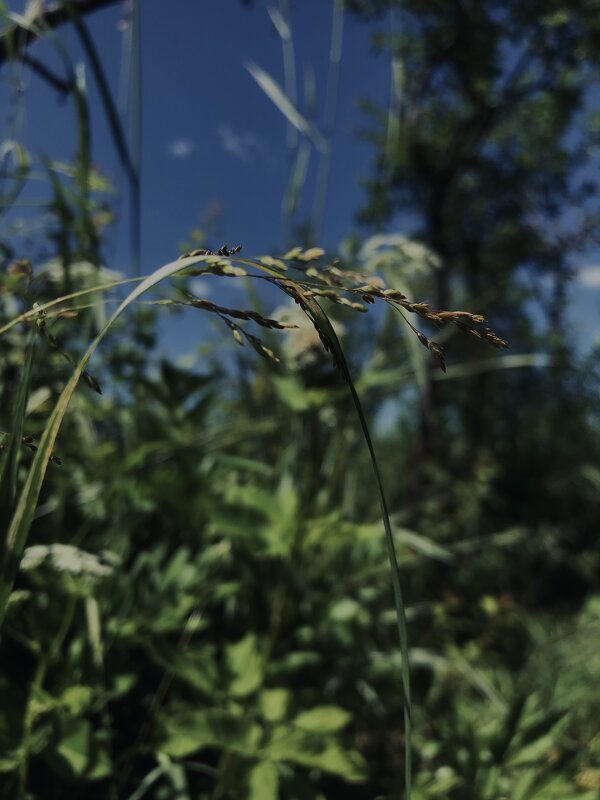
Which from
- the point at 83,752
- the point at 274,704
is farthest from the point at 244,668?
the point at 83,752

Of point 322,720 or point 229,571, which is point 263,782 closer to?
point 322,720

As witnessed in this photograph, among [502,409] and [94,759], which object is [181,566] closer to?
[94,759]

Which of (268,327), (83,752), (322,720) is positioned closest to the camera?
(268,327)

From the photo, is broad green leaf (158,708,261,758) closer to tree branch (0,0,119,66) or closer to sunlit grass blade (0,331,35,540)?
sunlit grass blade (0,331,35,540)

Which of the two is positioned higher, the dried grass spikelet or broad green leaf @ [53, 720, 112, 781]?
the dried grass spikelet

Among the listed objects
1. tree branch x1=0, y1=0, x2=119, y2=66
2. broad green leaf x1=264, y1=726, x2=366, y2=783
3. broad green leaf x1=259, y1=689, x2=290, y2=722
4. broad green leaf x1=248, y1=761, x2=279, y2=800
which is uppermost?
tree branch x1=0, y1=0, x2=119, y2=66

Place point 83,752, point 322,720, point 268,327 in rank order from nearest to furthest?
point 268,327 → point 83,752 → point 322,720

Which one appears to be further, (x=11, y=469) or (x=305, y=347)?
(x=305, y=347)

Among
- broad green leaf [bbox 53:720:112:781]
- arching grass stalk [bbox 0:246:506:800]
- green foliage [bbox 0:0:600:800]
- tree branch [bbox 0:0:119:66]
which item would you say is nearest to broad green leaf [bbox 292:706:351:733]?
green foliage [bbox 0:0:600:800]

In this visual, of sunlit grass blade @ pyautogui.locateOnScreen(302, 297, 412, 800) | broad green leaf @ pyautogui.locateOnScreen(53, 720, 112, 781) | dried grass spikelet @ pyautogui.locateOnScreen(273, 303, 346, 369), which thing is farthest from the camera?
dried grass spikelet @ pyautogui.locateOnScreen(273, 303, 346, 369)
